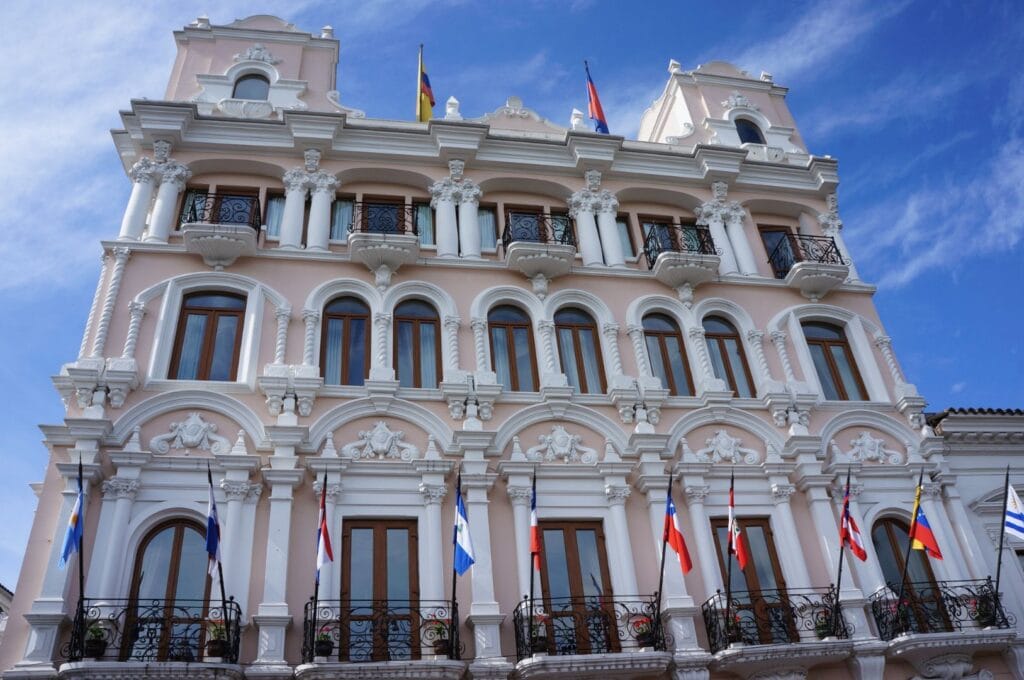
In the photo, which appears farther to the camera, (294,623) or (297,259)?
(297,259)

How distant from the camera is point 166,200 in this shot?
18.8 meters

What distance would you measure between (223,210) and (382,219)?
3.47 meters

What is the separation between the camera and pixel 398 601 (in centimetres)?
1416

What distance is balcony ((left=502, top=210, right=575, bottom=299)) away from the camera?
18938 millimetres

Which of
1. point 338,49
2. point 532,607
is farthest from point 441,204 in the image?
point 532,607

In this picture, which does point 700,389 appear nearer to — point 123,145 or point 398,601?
point 398,601

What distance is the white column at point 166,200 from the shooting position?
18281 millimetres

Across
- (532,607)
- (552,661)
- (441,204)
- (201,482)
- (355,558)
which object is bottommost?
(552,661)

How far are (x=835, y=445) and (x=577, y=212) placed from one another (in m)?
8.03

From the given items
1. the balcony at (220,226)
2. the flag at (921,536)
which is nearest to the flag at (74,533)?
the balcony at (220,226)

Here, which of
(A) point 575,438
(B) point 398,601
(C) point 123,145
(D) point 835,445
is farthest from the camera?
(C) point 123,145

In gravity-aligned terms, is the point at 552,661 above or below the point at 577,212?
below

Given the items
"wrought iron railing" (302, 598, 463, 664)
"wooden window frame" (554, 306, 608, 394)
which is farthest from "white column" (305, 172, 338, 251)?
"wrought iron railing" (302, 598, 463, 664)

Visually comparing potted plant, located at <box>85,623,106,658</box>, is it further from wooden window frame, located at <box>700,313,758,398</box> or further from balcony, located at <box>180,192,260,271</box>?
wooden window frame, located at <box>700,313,758,398</box>
